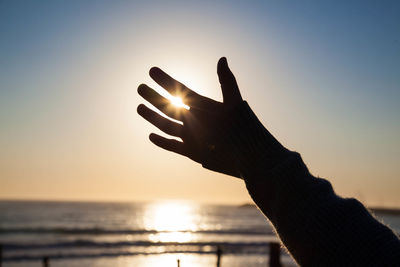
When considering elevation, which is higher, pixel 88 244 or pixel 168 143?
pixel 168 143

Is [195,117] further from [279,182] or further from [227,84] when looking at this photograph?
[279,182]

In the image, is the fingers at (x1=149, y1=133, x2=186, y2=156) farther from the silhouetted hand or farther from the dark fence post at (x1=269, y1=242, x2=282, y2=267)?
the dark fence post at (x1=269, y1=242, x2=282, y2=267)

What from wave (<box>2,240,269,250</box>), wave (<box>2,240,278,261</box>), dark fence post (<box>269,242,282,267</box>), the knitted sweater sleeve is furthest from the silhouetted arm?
wave (<box>2,240,269,250</box>)

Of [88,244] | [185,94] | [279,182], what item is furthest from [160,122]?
[88,244]

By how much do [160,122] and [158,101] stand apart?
9cm

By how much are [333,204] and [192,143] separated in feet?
1.49

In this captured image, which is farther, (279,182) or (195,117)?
(195,117)

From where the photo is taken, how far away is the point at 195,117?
3.37ft

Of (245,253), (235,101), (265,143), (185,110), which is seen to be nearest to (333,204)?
(265,143)

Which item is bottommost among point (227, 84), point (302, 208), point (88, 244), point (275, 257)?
point (88, 244)

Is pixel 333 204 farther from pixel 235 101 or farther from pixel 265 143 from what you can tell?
pixel 235 101

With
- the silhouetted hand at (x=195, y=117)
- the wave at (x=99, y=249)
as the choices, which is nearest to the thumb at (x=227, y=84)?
the silhouetted hand at (x=195, y=117)

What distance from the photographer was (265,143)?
0.96m

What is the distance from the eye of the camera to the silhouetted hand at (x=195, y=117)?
0.99 metres
